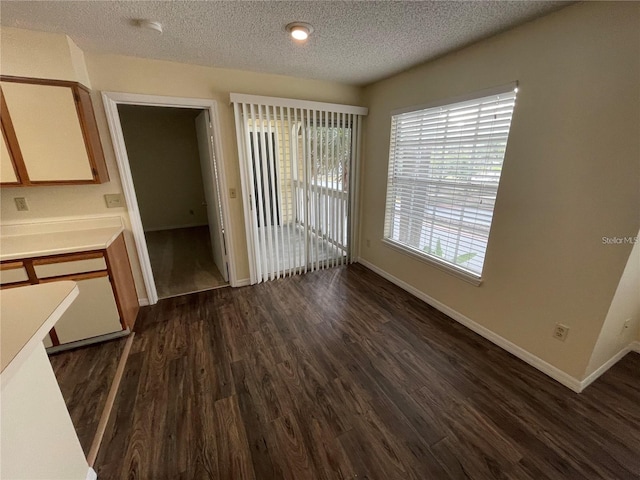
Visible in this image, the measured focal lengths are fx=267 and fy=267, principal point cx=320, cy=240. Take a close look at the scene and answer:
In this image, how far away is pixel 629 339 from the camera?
6.70ft

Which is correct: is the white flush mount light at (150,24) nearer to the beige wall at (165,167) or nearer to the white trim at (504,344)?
the white trim at (504,344)

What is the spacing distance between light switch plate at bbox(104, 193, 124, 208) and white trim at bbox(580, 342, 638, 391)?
12.7ft

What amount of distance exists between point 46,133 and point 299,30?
6.52 ft

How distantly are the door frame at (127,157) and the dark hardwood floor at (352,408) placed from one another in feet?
2.16

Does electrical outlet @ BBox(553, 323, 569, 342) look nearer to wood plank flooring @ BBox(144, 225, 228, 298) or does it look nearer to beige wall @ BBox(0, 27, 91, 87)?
wood plank flooring @ BBox(144, 225, 228, 298)

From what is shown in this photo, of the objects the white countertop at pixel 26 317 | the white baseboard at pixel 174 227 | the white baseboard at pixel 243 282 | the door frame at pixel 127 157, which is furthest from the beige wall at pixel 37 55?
the white baseboard at pixel 174 227

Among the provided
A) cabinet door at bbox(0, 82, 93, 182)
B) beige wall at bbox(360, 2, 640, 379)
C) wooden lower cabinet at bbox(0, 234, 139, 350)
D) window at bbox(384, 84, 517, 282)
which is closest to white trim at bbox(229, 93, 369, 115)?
window at bbox(384, 84, 517, 282)

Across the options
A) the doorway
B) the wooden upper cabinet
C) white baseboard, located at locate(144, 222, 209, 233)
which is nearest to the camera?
the wooden upper cabinet

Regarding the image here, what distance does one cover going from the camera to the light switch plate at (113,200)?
2.43 meters

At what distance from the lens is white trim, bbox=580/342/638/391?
177 cm

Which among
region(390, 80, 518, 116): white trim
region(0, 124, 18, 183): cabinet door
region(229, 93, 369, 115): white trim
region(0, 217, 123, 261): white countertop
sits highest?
region(229, 93, 369, 115): white trim

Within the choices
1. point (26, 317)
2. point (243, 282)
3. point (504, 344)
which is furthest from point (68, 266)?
point (504, 344)

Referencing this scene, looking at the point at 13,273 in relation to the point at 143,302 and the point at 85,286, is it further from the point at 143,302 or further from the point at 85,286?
the point at 143,302

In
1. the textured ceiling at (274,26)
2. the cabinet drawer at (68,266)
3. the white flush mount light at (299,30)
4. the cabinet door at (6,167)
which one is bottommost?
the cabinet drawer at (68,266)
